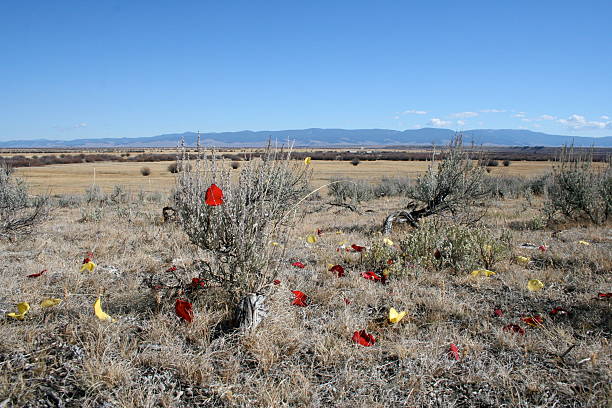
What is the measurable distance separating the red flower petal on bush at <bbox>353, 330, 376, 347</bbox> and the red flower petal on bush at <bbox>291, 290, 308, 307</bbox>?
82 cm

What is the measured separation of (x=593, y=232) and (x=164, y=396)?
7.95m

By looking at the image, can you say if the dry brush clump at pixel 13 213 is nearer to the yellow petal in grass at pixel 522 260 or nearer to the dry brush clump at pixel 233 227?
the dry brush clump at pixel 233 227

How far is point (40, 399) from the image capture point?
7.68 ft

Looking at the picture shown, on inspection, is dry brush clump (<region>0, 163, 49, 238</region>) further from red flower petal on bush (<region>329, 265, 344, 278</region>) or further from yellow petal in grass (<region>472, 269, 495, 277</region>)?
yellow petal in grass (<region>472, 269, 495, 277</region>)

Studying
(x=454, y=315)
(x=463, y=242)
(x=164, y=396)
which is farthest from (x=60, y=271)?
(x=463, y=242)

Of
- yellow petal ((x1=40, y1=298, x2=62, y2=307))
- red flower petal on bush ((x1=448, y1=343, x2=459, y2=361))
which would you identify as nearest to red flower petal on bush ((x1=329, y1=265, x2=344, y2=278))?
red flower petal on bush ((x1=448, y1=343, x2=459, y2=361))

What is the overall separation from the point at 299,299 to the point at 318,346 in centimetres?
87

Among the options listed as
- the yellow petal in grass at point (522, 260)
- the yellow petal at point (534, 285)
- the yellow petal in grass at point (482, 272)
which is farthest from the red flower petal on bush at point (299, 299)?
the yellow petal in grass at point (522, 260)

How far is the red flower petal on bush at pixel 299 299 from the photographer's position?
3828mm

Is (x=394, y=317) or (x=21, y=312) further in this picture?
(x=394, y=317)

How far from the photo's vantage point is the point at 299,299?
3861mm

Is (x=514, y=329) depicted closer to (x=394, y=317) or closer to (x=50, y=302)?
(x=394, y=317)

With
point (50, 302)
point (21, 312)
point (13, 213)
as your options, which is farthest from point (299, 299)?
point (13, 213)

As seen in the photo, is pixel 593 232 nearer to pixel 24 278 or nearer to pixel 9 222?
pixel 24 278
